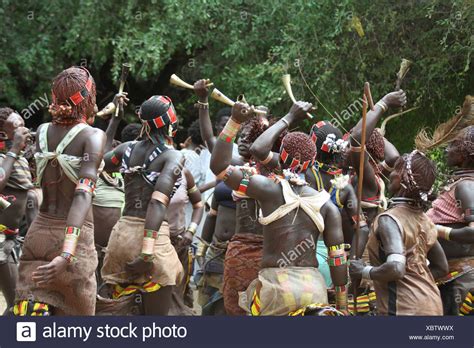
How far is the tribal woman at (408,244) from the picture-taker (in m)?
5.99

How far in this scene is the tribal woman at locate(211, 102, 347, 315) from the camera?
6168 mm

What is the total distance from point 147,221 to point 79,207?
4.18ft

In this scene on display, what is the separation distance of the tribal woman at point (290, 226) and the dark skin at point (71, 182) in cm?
75

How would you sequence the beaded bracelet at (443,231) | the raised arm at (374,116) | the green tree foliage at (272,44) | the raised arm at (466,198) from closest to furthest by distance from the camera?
the raised arm at (466,198) < the beaded bracelet at (443,231) < the raised arm at (374,116) < the green tree foliage at (272,44)

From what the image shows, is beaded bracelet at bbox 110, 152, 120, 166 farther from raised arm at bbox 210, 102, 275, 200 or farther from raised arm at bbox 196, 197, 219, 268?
raised arm at bbox 210, 102, 275, 200

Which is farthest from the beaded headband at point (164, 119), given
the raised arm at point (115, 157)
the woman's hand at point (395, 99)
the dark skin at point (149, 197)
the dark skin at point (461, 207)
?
the dark skin at point (461, 207)

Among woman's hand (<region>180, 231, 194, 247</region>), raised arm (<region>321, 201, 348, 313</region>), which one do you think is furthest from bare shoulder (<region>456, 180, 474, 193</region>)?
woman's hand (<region>180, 231, 194, 247</region>)

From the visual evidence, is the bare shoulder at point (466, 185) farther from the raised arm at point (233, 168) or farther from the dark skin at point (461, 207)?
the raised arm at point (233, 168)

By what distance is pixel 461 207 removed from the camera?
6.82m

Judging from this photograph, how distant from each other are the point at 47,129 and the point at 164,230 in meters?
1.60

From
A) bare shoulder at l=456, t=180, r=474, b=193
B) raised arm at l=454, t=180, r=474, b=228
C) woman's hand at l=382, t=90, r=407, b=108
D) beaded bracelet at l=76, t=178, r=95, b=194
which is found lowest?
beaded bracelet at l=76, t=178, r=95, b=194

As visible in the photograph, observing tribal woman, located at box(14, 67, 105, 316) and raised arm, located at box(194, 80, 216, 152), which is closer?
tribal woman, located at box(14, 67, 105, 316)

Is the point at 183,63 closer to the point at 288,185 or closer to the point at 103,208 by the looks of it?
the point at 103,208

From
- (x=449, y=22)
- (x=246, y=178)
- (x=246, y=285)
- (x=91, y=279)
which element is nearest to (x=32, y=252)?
(x=91, y=279)
